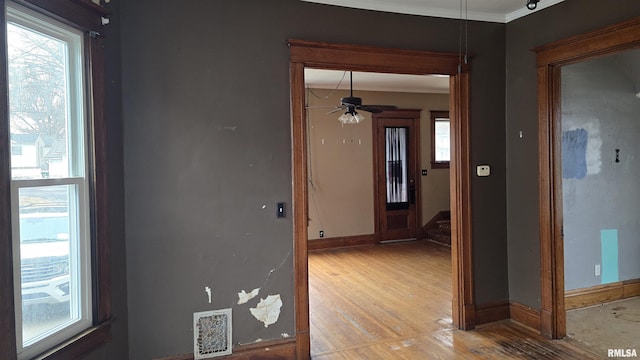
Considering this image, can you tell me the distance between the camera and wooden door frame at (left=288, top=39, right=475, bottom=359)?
3016 mm

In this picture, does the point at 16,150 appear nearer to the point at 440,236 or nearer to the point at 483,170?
the point at 483,170

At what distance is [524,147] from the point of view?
11.7ft

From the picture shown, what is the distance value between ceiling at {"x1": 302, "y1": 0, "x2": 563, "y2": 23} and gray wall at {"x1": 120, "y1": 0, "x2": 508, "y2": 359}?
0.21 m

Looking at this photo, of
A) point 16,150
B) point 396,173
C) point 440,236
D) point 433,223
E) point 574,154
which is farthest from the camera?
point 433,223

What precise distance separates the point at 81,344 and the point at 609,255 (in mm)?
4754

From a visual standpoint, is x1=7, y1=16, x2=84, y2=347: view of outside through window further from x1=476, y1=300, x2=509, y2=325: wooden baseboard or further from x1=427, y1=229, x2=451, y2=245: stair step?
x1=427, y1=229, x2=451, y2=245: stair step

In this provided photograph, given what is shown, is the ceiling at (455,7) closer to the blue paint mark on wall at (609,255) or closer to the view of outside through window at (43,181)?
the view of outside through window at (43,181)

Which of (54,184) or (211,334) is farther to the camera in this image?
(211,334)

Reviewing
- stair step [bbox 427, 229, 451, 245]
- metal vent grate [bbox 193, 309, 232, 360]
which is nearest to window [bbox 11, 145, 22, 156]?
metal vent grate [bbox 193, 309, 232, 360]

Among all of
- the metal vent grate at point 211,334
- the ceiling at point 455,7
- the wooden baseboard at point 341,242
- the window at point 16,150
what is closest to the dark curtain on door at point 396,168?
the wooden baseboard at point 341,242

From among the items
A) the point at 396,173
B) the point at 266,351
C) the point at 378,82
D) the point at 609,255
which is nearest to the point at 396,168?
the point at 396,173

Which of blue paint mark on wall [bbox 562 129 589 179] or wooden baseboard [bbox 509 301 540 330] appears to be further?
blue paint mark on wall [bbox 562 129 589 179]

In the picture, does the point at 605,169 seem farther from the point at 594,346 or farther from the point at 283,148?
the point at 283,148

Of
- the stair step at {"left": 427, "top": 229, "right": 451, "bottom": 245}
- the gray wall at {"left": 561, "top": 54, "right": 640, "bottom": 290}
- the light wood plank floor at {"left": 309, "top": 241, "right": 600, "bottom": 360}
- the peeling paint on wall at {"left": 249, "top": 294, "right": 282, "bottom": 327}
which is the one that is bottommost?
the light wood plank floor at {"left": 309, "top": 241, "right": 600, "bottom": 360}
